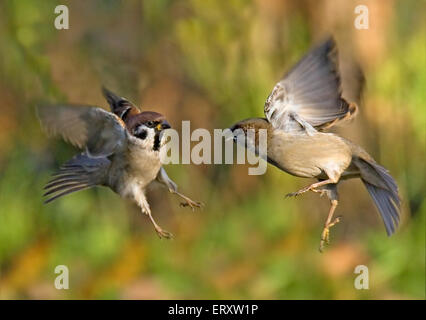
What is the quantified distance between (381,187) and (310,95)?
295mm

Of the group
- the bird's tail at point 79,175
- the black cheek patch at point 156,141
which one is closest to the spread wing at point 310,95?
the black cheek patch at point 156,141

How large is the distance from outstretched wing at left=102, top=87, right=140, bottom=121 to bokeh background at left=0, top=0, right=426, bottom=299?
1.24 meters

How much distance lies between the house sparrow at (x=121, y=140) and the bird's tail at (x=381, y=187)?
45 centimetres

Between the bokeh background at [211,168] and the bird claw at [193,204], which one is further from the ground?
the bokeh background at [211,168]

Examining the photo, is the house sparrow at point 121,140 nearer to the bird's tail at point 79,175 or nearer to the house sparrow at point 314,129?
the bird's tail at point 79,175

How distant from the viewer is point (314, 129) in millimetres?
1521

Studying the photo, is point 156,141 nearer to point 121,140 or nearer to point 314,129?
point 121,140

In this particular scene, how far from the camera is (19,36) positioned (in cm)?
303

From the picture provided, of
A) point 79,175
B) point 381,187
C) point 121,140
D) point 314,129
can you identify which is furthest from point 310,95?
point 79,175

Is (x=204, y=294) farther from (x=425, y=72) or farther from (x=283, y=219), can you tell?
(x=425, y=72)

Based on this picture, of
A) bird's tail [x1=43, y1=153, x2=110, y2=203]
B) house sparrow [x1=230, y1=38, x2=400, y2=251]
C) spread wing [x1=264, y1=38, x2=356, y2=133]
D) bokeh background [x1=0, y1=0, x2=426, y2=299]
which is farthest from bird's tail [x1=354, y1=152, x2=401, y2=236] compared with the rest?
bokeh background [x1=0, y1=0, x2=426, y2=299]

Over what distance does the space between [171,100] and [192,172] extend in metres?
0.32

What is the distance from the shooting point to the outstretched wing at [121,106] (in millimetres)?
1524

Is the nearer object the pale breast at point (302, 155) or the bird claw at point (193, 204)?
the bird claw at point (193, 204)
